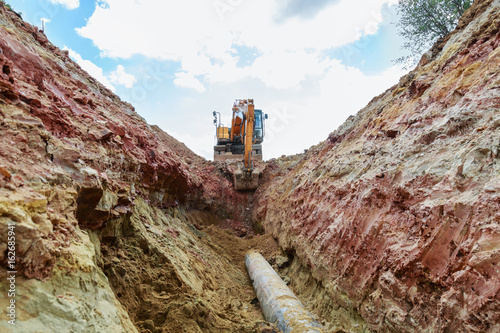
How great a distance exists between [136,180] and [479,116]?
715 cm

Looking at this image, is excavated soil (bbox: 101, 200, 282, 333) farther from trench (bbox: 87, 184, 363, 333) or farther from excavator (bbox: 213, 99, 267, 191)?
excavator (bbox: 213, 99, 267, 191)

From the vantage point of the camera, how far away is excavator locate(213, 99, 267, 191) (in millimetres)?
14945

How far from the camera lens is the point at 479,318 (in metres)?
2.72

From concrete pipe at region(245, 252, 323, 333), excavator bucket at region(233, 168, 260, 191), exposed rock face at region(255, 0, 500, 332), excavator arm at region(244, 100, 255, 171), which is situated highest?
excavator arm at region(244, 100, 255, 171)

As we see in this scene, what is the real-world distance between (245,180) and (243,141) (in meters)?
Answer: 2.62

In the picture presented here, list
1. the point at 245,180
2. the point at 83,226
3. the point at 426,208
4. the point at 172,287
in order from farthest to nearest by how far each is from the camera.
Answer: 1. the point at 245,180
2. the point at 172,287
3. the point at 83,226
4. the point at 426,208

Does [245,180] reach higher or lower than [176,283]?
higher

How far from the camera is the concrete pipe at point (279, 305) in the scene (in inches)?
188

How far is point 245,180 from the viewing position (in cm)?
1666

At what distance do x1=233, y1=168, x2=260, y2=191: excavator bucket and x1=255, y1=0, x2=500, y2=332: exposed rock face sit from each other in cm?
872

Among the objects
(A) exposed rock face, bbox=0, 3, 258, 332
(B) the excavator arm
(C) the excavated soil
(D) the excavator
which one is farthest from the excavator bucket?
(C) the excavated soil

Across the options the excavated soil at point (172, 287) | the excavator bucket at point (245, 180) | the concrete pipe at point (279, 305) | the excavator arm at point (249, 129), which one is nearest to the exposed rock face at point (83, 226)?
the excavated soil at point (172, 287)

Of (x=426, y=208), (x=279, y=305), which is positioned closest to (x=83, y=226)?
(x=279, y=305)

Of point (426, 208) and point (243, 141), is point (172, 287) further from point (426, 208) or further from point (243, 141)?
point (243, 141)
